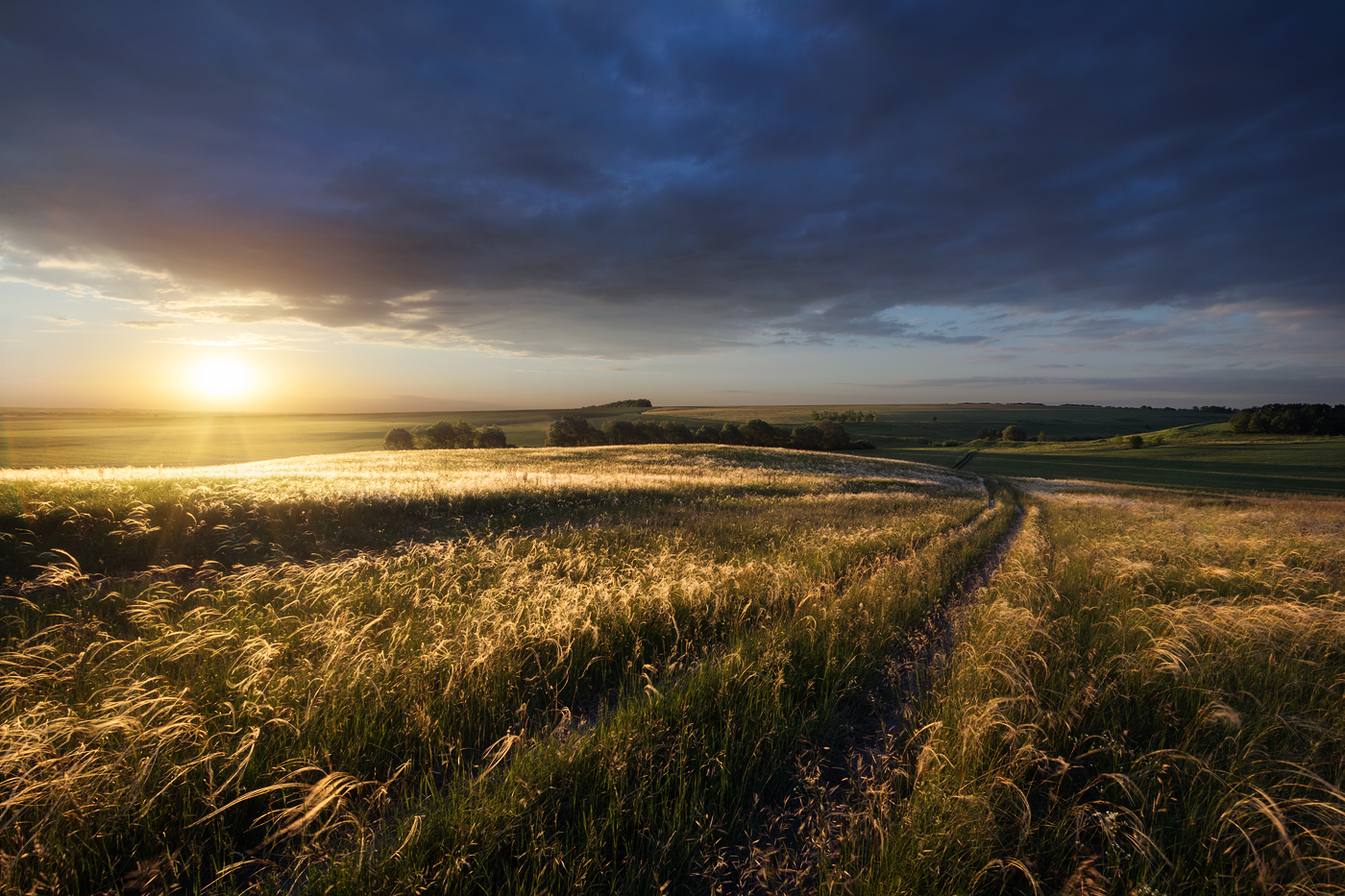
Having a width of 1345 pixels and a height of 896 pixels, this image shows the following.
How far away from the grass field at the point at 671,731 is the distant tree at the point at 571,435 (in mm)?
71394

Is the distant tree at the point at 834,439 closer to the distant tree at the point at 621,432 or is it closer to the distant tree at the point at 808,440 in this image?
the distant tree at the point at 808,440

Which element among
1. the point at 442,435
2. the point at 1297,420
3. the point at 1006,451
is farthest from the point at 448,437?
the point at 1297,420

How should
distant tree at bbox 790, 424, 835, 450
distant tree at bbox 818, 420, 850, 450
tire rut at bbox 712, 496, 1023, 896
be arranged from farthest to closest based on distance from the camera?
distant tree at bbox 818, 420, 850, 450
distant tree at bbox 790, 424, 835, 450
tire rut at bbox 712, 496, 1023, 896

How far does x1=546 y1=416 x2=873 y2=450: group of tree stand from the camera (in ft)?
268

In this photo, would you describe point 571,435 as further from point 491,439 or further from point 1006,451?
point 1006,451

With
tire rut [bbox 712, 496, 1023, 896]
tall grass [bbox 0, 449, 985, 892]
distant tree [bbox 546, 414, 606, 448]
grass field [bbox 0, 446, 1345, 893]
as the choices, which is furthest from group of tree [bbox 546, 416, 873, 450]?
tire rut [bbox 712, 496, 1023, 896]

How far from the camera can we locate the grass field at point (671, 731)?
8.86ft

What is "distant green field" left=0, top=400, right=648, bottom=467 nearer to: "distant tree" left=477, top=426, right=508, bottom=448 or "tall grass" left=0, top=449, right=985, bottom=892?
"distant tree" left=477, top=426, right=508, bottom=448

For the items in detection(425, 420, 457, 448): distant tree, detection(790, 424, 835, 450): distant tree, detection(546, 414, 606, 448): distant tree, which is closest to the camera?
detection(546, 414, 606, 448): distant tree

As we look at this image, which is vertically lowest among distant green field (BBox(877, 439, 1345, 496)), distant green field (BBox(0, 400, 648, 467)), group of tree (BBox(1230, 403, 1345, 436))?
distant green field (BBox(877, 439, 1345, 496))

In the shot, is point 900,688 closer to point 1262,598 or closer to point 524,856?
point 524,856

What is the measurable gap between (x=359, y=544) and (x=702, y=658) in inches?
396

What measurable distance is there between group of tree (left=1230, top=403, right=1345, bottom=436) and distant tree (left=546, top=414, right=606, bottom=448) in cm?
10758

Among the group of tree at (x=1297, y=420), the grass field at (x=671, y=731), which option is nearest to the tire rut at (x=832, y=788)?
the grass field at (x=671, y=731)
